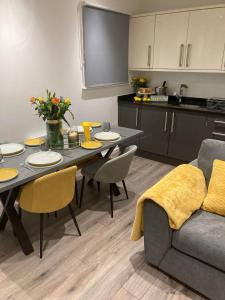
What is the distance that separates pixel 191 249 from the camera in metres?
1.51

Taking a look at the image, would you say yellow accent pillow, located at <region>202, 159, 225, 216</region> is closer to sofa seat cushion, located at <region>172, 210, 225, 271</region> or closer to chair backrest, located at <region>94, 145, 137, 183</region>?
sofa seat cushion, located at <region>172, 210, 225, 271</region>

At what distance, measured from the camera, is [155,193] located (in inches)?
62.9

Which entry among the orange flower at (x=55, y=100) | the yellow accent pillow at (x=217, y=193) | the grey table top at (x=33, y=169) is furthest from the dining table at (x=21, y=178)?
the yellow accent pillow at (x=217, y=193)

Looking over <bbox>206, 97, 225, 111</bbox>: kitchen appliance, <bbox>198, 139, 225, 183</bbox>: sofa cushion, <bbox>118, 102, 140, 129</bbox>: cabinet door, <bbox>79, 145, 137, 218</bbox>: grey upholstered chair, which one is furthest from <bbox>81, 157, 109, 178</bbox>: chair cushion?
<bbox>206, 97, 225, 111</bbox>: kitchen appliance

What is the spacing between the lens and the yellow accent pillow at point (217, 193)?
1702mm

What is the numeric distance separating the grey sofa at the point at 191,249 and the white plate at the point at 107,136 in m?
0.92

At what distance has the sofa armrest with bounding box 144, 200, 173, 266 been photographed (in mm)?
1565

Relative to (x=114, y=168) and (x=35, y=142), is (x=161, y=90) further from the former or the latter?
(x=35, y=142)

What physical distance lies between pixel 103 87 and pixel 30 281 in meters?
2.67

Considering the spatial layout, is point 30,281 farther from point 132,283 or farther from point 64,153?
point 64,153

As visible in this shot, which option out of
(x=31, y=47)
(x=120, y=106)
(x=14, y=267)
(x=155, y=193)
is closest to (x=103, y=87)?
(x=120, y=106)

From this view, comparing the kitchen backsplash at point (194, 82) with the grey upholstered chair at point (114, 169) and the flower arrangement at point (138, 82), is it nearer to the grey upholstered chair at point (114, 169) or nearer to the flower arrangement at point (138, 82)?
the flower arrangement at point (138, 82)

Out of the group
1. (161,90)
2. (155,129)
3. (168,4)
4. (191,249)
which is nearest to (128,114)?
(155,129)

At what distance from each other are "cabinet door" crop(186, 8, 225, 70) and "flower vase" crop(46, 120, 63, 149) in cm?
215
